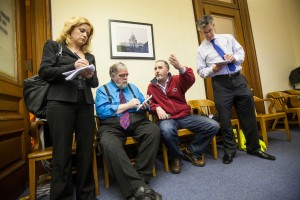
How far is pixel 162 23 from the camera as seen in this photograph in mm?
2861

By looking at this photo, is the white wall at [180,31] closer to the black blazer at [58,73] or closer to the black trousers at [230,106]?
the black trousers at [230,106]

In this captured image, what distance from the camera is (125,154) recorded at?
137 centimetres

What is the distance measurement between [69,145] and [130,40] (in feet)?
6.13

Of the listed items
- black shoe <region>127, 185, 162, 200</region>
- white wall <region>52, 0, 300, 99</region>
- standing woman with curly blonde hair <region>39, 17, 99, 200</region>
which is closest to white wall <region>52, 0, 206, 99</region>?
white wall <region>52, 0, 300, 99</region>

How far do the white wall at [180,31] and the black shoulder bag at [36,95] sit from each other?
1.17m

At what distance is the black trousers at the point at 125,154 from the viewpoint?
4.14ft

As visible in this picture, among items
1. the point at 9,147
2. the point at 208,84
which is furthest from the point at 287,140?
the point at 9,147

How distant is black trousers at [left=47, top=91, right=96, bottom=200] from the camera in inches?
44.1

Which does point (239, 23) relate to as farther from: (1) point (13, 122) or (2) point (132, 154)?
(1) point (13, 122)

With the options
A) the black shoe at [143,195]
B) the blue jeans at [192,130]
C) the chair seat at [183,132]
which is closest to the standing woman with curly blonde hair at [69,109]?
the black shoe at [143,195]

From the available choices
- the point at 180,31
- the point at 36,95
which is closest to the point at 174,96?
the point at 36,95

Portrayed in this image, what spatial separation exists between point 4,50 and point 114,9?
1518 mm

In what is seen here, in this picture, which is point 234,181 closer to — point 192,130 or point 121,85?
point 192,130

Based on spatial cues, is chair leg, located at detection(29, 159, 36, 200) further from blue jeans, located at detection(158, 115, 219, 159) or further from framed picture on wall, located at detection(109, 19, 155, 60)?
framed picture on wall, located at detection(109, 19, 155, 60)
